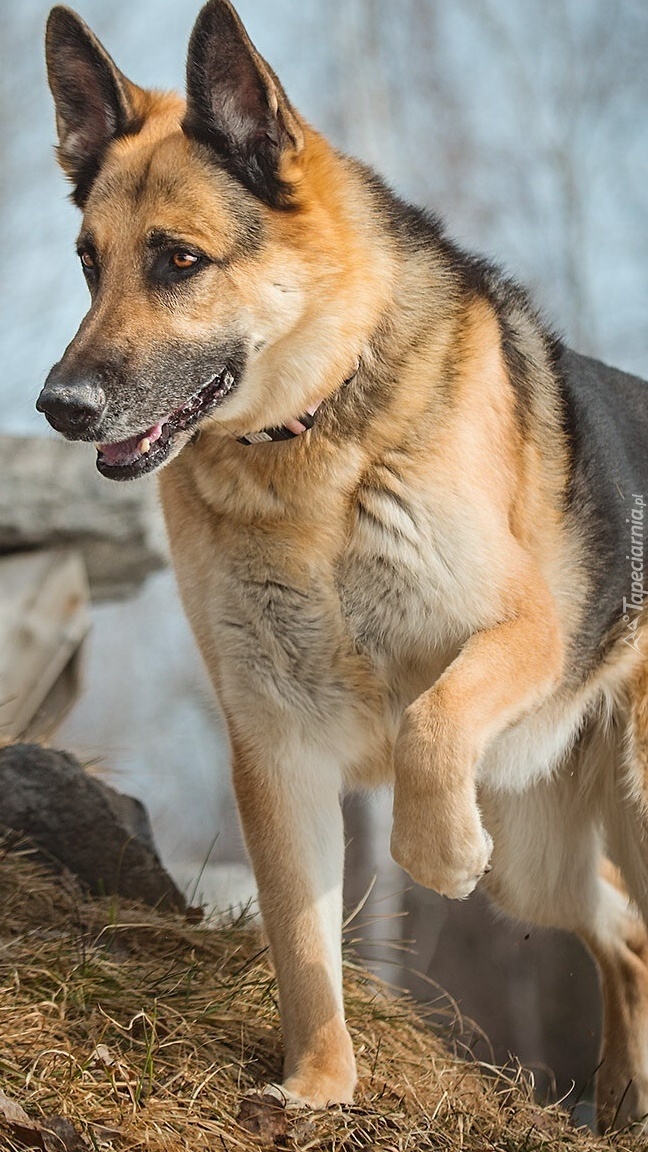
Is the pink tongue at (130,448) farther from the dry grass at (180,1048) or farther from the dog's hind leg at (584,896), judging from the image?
the dog's hind leg at (584,896)

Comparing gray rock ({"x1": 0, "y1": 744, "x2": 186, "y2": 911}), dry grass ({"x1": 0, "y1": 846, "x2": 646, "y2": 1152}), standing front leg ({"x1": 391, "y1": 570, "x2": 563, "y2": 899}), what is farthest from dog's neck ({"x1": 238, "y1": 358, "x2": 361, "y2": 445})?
gray rock ({"x1": 0, "y1": 744, "x2": 186, "y2": 911})

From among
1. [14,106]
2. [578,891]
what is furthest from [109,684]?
[578,891]

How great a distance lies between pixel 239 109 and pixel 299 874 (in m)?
1.90

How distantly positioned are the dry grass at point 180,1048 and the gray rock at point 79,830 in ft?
0.59

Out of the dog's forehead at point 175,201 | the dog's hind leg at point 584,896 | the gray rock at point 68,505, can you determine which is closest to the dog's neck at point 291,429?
the dog's forehead at point 175,201

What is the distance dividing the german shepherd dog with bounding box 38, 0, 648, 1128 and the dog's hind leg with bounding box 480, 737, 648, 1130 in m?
0.37

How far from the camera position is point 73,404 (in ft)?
8.84

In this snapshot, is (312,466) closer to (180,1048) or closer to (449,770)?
(449,770)

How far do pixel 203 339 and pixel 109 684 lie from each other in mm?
16168

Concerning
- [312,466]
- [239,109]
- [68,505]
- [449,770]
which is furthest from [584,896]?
[68,505]

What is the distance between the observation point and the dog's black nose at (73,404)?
2.69m

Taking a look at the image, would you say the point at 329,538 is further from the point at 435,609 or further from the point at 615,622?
the point at 615,622

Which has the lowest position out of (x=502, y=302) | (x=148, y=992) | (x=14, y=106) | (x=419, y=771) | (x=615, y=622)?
(x=148, y=992)

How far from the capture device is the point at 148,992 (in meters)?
3.10
